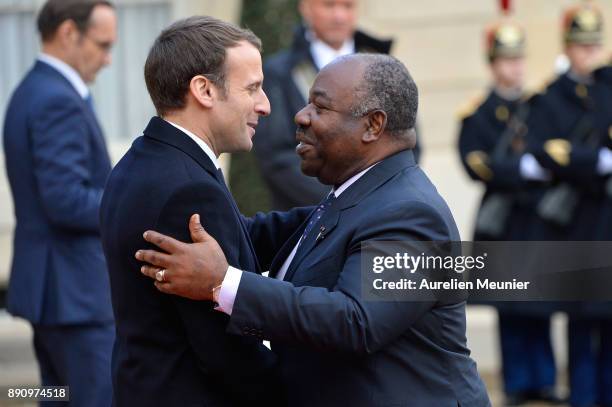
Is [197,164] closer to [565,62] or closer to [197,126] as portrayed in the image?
[197,126]

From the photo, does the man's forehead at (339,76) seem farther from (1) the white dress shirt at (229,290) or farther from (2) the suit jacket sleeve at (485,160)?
(2) the suit jacket sleeve at (485,160)

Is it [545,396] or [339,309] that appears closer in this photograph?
[339,309]

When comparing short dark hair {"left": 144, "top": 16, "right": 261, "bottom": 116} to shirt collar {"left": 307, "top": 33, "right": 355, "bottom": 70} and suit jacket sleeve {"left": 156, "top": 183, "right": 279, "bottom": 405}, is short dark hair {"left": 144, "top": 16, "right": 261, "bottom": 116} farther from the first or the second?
shirt collar {"left": 307, "top": 33, "right": 355, "bottom": 70}

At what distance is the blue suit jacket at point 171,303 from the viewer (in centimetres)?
319

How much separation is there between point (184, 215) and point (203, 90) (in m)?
0.35

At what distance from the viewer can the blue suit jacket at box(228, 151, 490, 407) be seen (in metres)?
3.10

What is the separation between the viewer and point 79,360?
489cm

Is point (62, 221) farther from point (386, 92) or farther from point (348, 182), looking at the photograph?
point (386, 92)

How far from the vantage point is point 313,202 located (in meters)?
5.91

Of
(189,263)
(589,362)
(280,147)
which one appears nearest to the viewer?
(189,263)

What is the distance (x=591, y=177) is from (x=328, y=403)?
4.45 m

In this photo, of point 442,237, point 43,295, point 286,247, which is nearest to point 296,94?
point 43,295

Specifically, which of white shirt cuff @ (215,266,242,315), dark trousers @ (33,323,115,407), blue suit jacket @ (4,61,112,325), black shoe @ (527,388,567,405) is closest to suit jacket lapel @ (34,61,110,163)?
blue suit jacket @ (4,61,112,325)

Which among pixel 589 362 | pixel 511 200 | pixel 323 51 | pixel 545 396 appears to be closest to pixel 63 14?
pixel 323 51
